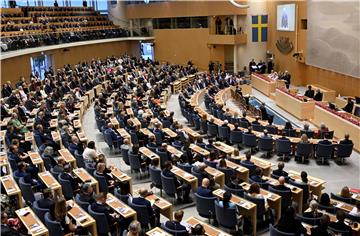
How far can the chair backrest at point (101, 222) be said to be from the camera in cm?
723

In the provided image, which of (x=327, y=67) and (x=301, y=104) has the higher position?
(x=327, y=67)

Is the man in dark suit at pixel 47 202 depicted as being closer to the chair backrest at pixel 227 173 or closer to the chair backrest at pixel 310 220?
the chair backrest at pixel 227 173

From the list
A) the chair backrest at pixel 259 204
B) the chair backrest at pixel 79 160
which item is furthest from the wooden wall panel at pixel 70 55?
the chair backrest at pixel 259 204

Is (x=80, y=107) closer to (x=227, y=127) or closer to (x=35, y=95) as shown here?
(x=35, y=95)

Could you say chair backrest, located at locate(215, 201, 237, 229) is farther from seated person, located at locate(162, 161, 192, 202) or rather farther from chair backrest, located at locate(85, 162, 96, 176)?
chair backrest, located at locate(85, 162, 96, 176)

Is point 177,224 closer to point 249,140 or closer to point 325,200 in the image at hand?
point 325,200

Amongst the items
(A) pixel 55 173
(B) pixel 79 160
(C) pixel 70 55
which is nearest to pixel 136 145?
(B) pixel 79 160

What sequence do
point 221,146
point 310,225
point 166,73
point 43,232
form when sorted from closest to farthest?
point 43,232 → point 310,225 → point 221,146 → point 166,73

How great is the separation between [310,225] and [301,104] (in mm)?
11236

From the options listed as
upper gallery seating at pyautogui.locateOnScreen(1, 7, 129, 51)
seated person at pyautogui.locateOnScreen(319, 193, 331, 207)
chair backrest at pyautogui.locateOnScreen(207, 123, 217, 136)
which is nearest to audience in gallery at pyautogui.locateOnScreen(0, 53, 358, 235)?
seated person at pyautogui.locateOnScreen(319, 193, 331, 207)

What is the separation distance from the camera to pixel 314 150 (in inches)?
487

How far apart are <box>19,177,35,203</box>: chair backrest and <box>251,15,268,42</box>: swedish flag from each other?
81.4 ft

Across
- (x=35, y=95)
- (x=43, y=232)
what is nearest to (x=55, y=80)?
(x=35, y=95)

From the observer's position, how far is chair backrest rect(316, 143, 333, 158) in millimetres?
11828
